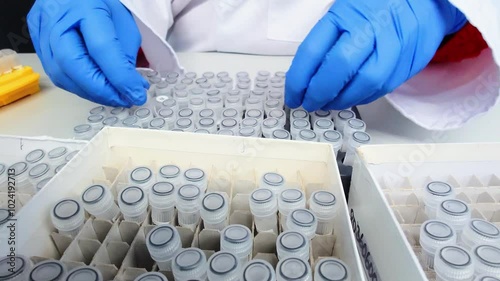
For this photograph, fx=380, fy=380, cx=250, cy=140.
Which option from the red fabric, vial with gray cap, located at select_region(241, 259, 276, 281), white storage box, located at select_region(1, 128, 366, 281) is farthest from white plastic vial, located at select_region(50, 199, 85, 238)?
the red fabric

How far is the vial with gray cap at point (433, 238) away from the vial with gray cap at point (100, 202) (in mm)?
401

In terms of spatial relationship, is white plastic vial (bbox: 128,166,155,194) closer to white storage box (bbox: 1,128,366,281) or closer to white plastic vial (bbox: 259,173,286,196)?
white storage box (bbox: 1,128,366,281)

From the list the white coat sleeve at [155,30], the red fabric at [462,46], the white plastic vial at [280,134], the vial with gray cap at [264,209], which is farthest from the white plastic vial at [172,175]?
the red fabric at [462,46]

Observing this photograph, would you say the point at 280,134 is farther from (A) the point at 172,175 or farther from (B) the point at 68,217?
(B) the point at 68,217

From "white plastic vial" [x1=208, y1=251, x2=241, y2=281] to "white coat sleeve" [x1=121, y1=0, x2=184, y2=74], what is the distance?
28.0 inches

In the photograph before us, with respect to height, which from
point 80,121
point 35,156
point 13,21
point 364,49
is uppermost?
point 364,49

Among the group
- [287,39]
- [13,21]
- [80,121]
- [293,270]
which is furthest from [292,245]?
[13,21]

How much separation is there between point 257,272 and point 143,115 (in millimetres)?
489

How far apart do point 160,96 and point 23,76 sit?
369mm

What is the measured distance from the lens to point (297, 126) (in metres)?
0.75

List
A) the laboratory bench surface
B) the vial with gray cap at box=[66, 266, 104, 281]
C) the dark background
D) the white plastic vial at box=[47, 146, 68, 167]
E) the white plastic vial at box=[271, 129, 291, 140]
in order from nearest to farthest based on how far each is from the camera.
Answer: the vial with gray cap at box=[66, 266, 104, 281] → the white plastic vial at box=[47, 146, 68, 167] → the white plastic vial at box=[271, 129, 291, 140] → the laboratory bench surface → the dark background

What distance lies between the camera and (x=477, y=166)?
0.58 m

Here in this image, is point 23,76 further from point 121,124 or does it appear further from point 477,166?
point 477,166

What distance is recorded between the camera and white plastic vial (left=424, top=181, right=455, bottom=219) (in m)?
0.52
